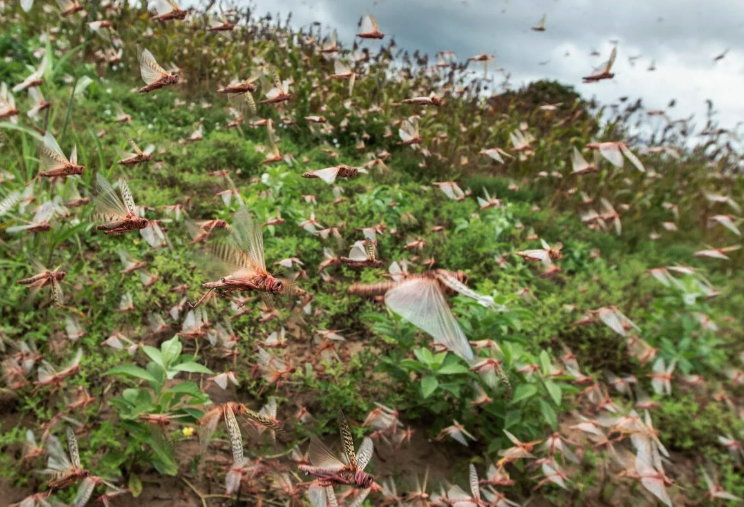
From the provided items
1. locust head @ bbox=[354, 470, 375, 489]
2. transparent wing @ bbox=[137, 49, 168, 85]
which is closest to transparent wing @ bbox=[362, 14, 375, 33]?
transparent wing @ bbox=[137, 49, 168, 85]

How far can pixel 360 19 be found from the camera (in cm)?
154

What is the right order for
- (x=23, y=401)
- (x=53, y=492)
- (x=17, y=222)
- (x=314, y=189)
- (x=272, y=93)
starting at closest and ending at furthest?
(x=272, y=93), (x=53, y=492), (x=23, y=401), (x=17, y=222), (x=314, y=189)

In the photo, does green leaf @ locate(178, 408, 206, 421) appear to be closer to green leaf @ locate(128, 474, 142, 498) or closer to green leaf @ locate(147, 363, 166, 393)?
green leaf @ locate(147, 363, 166, 393)

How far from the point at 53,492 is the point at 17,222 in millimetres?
A: 1237

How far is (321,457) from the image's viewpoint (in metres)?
0.81

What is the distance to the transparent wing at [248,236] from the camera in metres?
0.75

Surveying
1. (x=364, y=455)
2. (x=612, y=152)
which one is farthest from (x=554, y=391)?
(x=364, y=455)

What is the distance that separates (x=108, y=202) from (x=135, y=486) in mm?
1138

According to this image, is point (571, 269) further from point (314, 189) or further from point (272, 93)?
point (272, 93)

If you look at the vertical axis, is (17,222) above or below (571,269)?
above

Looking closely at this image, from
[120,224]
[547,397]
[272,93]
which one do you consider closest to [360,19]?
[272,93]

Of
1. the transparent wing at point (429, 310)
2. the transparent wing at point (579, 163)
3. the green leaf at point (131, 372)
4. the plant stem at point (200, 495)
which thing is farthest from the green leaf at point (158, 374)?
the transparent wing at point (579, 163)

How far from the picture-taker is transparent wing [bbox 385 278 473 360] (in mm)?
725

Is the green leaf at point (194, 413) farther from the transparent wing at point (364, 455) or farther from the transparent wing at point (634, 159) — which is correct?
the transparent wing at point (634, 159)
